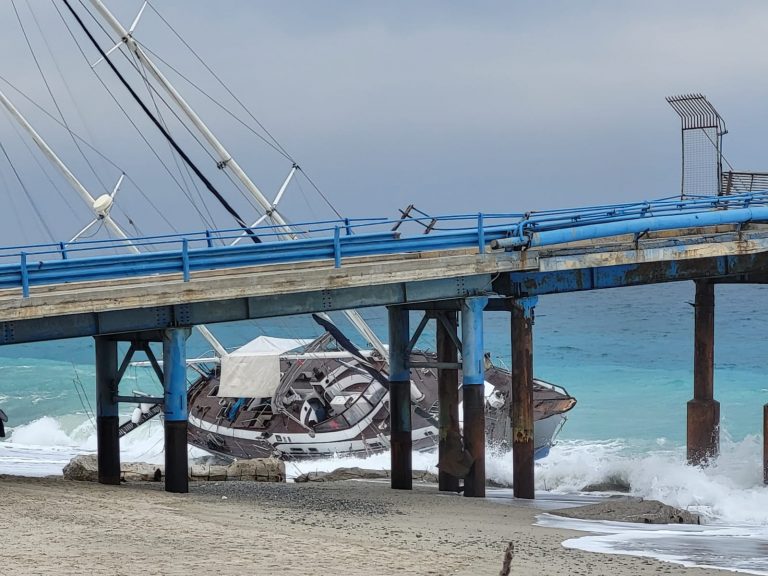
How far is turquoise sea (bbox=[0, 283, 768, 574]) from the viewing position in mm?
25406

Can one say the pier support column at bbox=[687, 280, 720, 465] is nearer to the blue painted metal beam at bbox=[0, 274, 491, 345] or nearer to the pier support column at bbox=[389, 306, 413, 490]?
the pier support column at bbox=[389, 306, 413, 490]

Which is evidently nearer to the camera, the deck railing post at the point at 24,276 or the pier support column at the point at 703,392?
the deck railing post at the point at 24,276

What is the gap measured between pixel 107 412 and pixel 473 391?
7.16m

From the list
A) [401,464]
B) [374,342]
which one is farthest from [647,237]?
[374,342]

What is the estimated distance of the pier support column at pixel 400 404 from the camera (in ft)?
91.8

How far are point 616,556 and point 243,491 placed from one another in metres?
9.30

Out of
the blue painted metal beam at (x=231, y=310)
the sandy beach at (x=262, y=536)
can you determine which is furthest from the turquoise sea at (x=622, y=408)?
the blue painted metal beam at (x=231, y=310)

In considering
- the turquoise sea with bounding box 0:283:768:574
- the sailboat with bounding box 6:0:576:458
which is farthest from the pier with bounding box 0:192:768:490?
the sailboat with bounding box 6:0:576:458

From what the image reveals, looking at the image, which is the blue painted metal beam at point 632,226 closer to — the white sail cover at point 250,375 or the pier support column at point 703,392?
the pier support column at point 703,392

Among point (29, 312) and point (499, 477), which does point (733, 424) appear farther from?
point (29, 312)

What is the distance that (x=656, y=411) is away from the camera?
55.0 metres

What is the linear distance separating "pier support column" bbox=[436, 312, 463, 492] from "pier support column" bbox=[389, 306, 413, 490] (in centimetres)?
74

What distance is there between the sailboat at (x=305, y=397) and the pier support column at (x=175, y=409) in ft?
42.1

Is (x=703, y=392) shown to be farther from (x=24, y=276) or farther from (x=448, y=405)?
(x=24, y=276)
